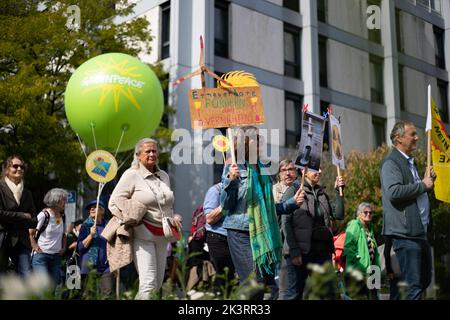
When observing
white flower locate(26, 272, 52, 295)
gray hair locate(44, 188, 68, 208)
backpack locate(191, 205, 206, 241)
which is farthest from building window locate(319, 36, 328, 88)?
white flower locate(26, 272, 52, 295)

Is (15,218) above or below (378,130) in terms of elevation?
below

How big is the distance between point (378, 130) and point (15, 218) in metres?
20.1

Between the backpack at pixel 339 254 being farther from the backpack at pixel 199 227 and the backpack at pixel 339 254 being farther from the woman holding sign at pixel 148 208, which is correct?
the woman holding sign at pixel 148 208

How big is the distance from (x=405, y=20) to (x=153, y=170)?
73.3 ft

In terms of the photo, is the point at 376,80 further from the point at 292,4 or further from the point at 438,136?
the point at 438,136

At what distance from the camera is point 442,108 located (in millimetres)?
26547

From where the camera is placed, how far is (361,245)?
7.45m

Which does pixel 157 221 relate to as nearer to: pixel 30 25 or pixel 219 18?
pixel 30 25

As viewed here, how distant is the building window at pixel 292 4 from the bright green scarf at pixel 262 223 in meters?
17.6

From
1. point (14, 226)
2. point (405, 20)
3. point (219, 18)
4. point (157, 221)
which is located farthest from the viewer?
point (405, 20)

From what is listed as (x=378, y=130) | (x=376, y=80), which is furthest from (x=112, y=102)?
(x=376, y=80)

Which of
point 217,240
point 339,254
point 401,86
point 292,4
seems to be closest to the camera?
point 217,240

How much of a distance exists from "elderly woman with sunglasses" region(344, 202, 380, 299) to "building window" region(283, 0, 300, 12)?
608 inches

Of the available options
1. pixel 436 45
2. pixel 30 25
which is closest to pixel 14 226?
pixel 30 25
